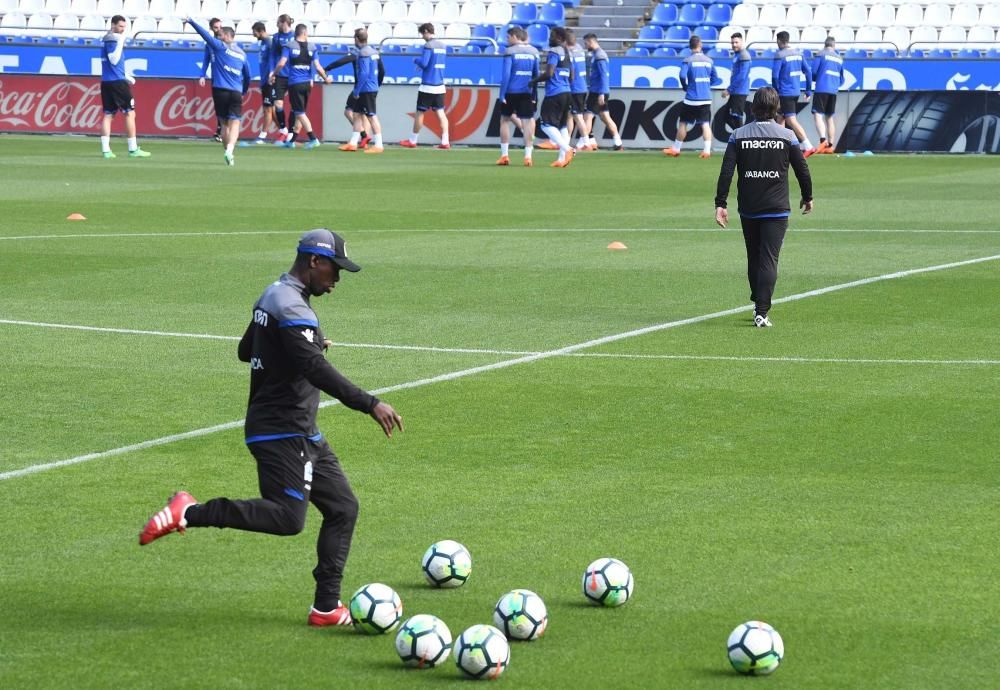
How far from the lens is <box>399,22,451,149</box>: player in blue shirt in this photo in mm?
37844

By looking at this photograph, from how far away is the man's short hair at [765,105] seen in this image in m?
14.8

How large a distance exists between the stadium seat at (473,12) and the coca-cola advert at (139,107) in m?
8.07

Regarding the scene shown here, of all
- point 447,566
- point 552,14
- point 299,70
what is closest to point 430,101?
point 299,70

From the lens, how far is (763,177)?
1504cm

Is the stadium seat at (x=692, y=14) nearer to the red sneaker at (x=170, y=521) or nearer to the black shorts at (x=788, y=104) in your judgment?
the black shorts at (x=788, y=104)

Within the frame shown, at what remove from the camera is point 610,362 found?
13156 millimetres

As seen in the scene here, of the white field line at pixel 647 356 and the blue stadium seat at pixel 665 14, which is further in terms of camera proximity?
the blue stadium seat at pixel 665 14

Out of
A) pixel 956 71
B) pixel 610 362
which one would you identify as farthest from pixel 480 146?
pixel 610 362

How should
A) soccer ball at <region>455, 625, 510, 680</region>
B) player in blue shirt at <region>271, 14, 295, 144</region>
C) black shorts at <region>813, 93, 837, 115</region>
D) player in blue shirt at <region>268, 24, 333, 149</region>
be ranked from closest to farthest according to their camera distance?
1. soccer ball at <region>455, 625, 510, 680</region>
2. black shorts at <region>813, 93, 837, 115</region>
3. player in blue shirt at <region>268, 24, 333, 149</region>
4. player in blue shirt at <region>271, 14, 295, 144</region>

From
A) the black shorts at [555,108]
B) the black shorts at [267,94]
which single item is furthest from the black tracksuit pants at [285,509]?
the black shorts at [267,94]

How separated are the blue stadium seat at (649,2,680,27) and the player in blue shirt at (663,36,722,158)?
830 cm

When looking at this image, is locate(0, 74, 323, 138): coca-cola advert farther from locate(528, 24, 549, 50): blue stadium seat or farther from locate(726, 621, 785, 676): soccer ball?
locate(726, 621, 785, 676): soccer ball

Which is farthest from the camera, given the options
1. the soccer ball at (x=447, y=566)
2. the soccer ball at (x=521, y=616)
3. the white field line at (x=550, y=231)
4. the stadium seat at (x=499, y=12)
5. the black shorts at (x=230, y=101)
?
the stadium seat at (x=499, y=12)

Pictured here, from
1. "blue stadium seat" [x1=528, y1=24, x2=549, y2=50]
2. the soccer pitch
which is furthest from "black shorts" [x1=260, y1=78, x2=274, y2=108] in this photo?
the soccer pitch
